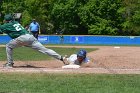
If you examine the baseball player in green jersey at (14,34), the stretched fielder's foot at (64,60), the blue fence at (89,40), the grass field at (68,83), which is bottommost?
the blue fence at (89,40)

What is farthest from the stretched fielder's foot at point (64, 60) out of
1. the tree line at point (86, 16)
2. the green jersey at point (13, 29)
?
the tree line at point (86, 16)

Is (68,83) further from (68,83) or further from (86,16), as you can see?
(86,16)

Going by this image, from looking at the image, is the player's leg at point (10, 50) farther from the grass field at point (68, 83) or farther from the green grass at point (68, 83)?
the green grass at point (68, 83)

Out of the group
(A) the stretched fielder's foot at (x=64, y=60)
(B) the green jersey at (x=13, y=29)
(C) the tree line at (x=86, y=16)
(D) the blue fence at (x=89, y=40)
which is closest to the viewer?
(B) the green jersey at (x=13, y=29)

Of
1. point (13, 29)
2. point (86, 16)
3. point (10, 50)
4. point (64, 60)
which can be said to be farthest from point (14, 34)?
point (86, 16)

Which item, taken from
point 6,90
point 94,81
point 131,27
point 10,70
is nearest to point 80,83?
point 94,81

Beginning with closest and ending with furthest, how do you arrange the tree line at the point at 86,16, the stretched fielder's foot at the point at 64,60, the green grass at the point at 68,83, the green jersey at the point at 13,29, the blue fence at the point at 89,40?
the green grass at the point at 68,83
the green jersey at the point at 13,29
the stretched fielder's foot at the point at 64,60
the blue fence at the point at 89,40
the tree line at the point at 86,16

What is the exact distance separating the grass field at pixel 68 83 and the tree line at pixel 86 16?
3890 centimetres

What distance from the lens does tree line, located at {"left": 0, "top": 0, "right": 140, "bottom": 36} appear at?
49.6 metres

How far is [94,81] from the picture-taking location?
31.0 ft

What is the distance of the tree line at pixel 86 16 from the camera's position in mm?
49562

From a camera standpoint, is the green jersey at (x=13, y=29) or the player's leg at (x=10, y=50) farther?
the player's leg at (x=10, y=50)

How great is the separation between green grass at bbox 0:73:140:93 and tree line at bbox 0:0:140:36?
3894cm

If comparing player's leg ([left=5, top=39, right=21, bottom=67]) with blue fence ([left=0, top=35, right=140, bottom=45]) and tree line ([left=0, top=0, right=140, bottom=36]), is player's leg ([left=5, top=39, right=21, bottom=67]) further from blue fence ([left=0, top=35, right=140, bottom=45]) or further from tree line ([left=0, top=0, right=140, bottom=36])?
tree line ([left=0, top=0, right=140, bottom=36])
